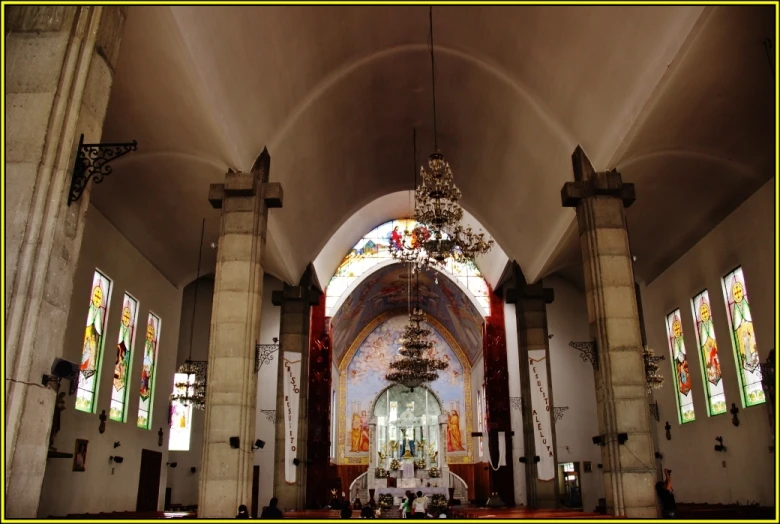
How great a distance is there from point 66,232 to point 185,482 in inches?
645

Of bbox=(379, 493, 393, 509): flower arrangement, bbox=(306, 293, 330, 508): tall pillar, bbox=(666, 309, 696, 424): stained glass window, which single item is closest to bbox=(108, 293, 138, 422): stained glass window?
bbox=(306, 293, 330, 508): tall pillar

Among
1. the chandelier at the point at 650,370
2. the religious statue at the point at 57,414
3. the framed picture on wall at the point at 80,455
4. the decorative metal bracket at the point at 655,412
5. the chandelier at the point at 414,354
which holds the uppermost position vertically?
the chandelier at the point at 414,354

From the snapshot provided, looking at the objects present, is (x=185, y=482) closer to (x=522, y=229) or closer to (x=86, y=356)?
(x=86, y=356)

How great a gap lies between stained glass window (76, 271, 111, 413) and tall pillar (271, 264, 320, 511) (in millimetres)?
4529

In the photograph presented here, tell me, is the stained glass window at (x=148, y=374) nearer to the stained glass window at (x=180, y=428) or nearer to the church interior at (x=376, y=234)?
the church interior at (x=376, y=234)

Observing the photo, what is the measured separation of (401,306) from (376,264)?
6.22m

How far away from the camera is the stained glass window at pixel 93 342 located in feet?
45.0

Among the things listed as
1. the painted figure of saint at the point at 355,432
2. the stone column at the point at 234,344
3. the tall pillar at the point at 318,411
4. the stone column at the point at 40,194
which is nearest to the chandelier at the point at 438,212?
the stone column at the point at 234,344

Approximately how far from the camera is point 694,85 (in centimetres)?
970

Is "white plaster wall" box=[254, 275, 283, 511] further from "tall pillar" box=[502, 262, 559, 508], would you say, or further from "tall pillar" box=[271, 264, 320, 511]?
"tall pillar" box=[502, 262, 559, 508]

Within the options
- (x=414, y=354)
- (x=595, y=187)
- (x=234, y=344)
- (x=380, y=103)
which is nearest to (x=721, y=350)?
(x=595, y=187)

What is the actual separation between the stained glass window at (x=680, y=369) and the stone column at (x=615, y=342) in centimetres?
768

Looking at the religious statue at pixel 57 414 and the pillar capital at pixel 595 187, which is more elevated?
the pillar capital at pixel 595 187

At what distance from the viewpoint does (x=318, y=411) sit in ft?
63.8
